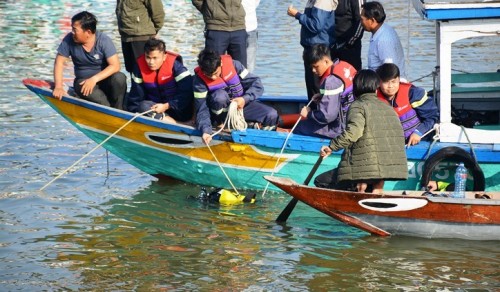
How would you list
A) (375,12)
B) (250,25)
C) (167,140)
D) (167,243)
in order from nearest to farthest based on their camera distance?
(167,243)
(375,12)
(167,140)
(250,25)

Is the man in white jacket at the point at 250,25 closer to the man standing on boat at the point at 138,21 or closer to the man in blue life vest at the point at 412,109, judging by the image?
the man standing on boat at the point at 138,21

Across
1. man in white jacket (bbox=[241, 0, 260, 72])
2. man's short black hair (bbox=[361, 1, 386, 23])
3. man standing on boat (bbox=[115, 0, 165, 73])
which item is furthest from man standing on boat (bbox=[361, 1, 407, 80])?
man standing on boat (bbox=[115, 0, 165, 73])

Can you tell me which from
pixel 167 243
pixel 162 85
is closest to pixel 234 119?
pixel 162 85

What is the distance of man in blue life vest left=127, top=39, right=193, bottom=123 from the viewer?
10195 mm

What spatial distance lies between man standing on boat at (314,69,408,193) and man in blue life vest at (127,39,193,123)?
2.20 metres

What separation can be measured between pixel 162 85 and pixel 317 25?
5.76ft

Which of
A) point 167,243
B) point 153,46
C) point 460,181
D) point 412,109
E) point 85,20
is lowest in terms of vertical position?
point 167,243

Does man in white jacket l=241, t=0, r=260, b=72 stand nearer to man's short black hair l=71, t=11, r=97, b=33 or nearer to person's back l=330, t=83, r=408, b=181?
man's short black hair l=71, t=11, r=97, b=33

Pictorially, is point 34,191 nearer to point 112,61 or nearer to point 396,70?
point 112,61

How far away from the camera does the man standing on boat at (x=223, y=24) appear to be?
10.9 m

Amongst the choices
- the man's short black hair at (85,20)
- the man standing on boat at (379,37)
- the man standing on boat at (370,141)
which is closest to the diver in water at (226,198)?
the man standing on boat at (370,141)

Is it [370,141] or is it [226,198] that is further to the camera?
[226,198]

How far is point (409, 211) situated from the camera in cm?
859

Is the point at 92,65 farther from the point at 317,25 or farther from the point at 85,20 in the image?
the point at 317,25
